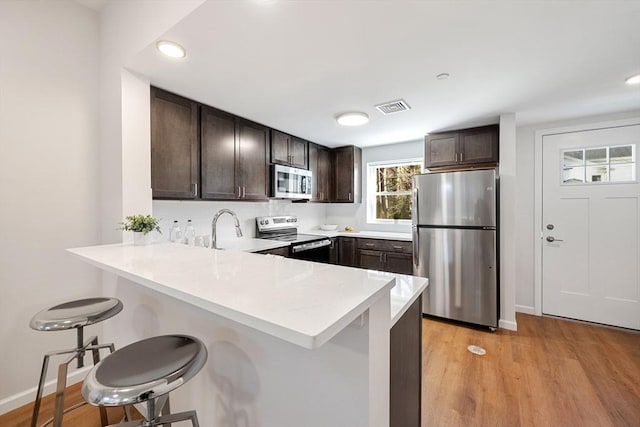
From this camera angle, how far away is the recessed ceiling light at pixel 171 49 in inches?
62.8

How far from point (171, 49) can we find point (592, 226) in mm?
4248

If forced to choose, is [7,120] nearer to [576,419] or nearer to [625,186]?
[576,419]

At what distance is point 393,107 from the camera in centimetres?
254

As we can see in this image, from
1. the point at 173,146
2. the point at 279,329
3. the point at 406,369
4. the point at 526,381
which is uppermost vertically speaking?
the point at 173,146

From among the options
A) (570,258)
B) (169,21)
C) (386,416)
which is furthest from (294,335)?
(570,258)

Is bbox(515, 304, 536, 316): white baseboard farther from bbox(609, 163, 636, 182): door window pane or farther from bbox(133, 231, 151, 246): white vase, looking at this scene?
bbox(133, 231, 151, 246): white vase

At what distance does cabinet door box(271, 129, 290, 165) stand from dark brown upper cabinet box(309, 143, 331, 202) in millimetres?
535

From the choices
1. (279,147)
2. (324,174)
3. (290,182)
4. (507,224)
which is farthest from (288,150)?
(507,224)

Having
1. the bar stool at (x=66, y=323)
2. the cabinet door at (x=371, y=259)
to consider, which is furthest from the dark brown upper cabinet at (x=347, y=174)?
the bar stool at (x=66, y=323)

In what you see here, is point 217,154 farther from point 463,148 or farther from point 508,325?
point 508,325

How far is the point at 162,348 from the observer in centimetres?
100

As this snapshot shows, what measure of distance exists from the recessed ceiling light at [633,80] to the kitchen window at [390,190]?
2071 mm

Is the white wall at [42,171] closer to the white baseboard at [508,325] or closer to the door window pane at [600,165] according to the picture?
the white baseboard at [508,325]

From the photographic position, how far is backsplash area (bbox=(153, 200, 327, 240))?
8.34 ft
